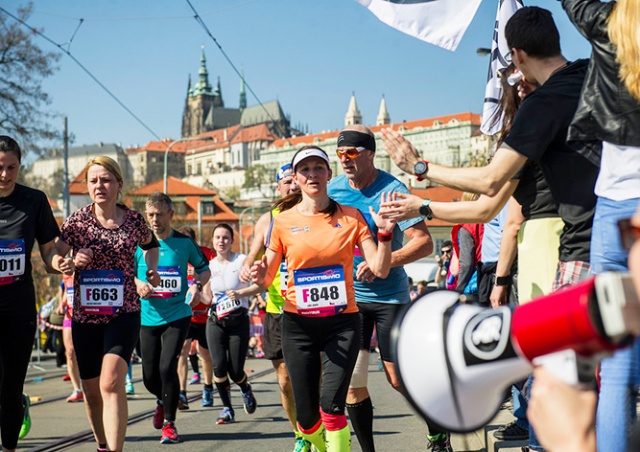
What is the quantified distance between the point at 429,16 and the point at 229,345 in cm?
482

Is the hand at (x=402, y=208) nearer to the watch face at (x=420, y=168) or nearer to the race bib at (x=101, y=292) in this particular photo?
the watch face at (x=420, y=168)

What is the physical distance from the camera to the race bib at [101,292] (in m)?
6.49

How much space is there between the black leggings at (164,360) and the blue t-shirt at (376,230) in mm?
2504

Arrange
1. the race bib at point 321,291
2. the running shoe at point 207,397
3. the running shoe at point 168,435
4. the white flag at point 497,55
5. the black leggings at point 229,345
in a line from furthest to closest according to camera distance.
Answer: the running shoe at point 207,397
the black leggings at point 229,345
the running shoe at point 168,435
the white flag at point 497,55
the race bib at point 321,291

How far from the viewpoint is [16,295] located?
635 centimetres

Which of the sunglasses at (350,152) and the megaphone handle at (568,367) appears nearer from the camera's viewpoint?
the megaphone handle at (568,367)

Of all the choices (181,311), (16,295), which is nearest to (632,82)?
(16,295)

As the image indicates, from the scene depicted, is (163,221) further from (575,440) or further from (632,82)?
(575,440)

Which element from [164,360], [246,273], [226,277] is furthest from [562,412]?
[226,277]

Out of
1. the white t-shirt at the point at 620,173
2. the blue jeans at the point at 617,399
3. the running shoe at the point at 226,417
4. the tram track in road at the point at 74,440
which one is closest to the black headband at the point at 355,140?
the white t-shirt at the point at 620,173

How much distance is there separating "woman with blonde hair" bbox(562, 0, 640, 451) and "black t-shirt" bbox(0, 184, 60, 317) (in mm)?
4192

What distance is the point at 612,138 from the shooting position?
11.5 ft

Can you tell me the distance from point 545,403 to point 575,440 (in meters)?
0.08

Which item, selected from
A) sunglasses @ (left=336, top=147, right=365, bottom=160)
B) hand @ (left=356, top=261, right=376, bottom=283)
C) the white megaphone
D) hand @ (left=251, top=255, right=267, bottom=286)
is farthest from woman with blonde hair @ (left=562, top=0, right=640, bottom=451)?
sunglasses @ (left=336, top=147, right=365, bottom=160)
